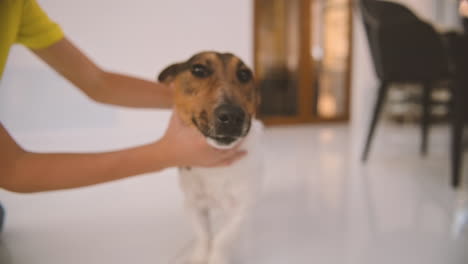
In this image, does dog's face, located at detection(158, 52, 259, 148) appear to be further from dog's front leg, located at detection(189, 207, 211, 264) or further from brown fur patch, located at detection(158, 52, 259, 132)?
dog's front leg, located at detection(189, 207, 211, 264)

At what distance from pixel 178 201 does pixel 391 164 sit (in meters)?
1.35

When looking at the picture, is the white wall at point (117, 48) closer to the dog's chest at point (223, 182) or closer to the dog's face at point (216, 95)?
the dog's face at point (216, 95)

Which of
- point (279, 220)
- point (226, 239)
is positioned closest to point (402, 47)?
point (279, 220)

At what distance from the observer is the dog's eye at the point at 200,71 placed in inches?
36.9

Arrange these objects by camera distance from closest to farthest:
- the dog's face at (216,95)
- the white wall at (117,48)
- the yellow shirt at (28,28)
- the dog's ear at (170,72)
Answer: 1. the yellow shirt at (28,28)
2. the dog's face at (216,95)
3. the dog's ear at (170,72)
4. the white wall at (117,48)

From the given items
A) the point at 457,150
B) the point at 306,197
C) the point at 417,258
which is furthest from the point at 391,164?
the point at 417,258

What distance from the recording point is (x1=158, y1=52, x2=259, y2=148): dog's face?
0.80 meters

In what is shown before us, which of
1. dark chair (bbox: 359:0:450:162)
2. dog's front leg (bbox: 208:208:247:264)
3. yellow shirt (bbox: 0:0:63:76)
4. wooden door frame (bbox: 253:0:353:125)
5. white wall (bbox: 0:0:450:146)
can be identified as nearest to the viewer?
yellow shirt (bbox: 0:0:63:76)

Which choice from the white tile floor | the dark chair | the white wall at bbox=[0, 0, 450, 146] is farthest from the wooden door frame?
the white wall at bbox=[0, 0, 450, 146]

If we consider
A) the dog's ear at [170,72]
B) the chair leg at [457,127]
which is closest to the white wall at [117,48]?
the dog's ear at [170,72]

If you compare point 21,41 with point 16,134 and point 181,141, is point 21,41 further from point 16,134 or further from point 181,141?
point 181,141

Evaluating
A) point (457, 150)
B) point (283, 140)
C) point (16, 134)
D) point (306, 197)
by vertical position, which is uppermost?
point (16, 134)

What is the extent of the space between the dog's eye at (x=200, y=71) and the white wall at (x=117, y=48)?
18.1 inches

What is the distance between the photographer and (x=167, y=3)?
1.36 metres
